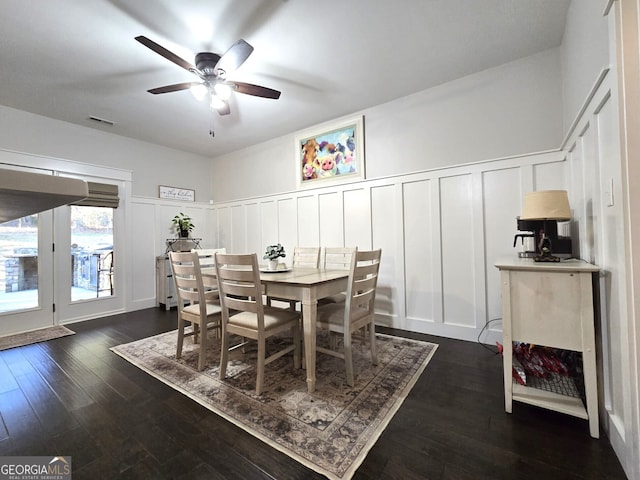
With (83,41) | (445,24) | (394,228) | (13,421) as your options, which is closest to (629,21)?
(445,24)

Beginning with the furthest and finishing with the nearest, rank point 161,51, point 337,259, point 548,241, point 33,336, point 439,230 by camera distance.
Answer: point 337,259, point 33,336, point 439,230, point 161,51, point 548,241

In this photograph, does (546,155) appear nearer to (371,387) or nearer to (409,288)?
(409,288)

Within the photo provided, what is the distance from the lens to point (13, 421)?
5.39 ft

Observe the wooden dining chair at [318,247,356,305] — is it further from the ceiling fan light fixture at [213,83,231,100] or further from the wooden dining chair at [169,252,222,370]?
the ceiling fan light fixture at [213,83,231,100]

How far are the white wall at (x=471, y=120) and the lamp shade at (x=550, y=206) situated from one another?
3.58ft

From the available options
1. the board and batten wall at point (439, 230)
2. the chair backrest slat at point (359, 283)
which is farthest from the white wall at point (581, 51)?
the chair backrest slat at point (359, 283)

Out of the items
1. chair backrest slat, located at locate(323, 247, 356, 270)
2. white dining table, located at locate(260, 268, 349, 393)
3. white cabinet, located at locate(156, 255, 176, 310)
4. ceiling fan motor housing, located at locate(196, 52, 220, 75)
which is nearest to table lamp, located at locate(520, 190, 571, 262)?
white dining table, located at locate(260, 268, 349, 393)

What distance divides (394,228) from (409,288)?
28.6 inches

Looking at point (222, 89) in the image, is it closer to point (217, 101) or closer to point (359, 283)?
point (217, 101)

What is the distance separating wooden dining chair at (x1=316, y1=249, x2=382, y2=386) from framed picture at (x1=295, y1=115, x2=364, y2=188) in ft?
5.77

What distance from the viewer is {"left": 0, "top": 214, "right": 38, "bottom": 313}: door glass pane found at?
3270mm

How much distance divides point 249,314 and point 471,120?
2.90 m

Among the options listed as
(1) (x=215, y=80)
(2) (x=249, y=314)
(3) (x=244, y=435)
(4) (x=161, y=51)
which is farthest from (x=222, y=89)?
(3) (x=244, y=435)

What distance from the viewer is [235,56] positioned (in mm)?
2049
